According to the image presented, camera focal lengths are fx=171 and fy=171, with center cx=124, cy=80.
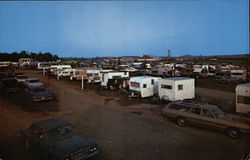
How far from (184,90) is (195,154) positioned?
10.3m

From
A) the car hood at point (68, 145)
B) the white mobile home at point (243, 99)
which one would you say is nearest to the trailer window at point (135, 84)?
the white mobile home at point (243, 99)

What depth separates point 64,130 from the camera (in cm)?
713

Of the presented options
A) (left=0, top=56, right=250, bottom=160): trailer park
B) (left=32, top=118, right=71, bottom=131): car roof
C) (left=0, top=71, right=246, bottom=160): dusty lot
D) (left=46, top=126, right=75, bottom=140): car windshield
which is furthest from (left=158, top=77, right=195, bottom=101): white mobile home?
(left=32, top=118, right=71, bottom=131): car roof

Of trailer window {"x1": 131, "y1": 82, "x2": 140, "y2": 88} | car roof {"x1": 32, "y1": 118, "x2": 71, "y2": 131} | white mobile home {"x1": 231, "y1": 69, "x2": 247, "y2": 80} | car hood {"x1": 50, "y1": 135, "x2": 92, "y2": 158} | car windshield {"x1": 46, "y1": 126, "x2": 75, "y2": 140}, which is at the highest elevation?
white mobile home {"x1": 231, "y1": 69, "x2": 247, "y2": 80}

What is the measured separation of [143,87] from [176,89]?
3879 mm

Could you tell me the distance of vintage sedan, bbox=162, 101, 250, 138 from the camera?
28.9 ft

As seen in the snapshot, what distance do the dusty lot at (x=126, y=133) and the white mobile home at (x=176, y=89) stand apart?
1880 millimetres

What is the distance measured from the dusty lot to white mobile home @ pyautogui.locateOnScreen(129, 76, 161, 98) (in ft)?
10.8

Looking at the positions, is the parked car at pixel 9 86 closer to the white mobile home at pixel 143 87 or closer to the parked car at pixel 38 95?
the parked car at pixel 38 95

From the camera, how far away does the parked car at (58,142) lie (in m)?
6.04

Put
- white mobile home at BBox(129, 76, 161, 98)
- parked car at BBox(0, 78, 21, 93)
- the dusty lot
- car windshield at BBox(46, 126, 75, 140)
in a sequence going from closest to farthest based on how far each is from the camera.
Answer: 1. car windshield at BBox(46, 126, 75, 140)
2. the dusty lot
3. white mobile home at BBox(129, 76, 161, 98)
4. parked car at BBox(0, 78, 21, 93)

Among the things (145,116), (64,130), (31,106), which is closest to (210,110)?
(145,116)

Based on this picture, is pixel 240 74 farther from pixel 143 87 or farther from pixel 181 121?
pixel 181 121

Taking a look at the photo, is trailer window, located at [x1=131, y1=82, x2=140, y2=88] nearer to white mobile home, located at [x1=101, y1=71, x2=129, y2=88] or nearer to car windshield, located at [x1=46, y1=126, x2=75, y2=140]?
white mobile home, located at [x1=101, y1=71, x2=129, y2=88]
